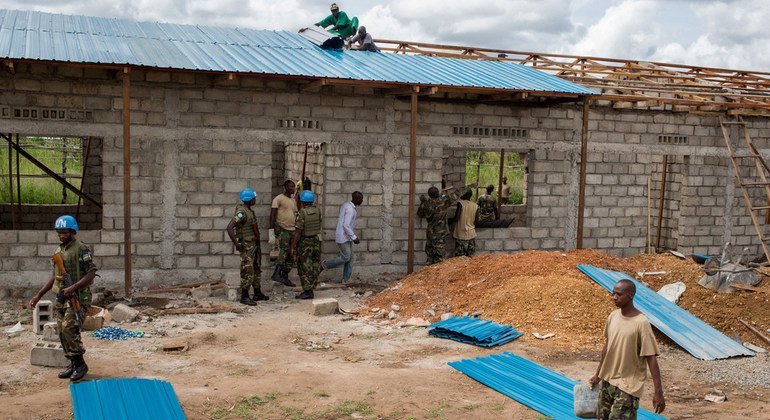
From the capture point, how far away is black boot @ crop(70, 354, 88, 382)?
727 cm

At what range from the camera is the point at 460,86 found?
467 inches

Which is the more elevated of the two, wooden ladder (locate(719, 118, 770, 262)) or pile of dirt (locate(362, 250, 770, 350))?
wooden ladder (locate(719, 118, 770, 262))

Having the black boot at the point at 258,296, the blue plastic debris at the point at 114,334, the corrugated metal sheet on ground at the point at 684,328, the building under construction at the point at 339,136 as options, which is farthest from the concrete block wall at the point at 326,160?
the corrugated metal sheet on ground at the point at 684,328

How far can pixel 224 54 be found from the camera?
11.9 m

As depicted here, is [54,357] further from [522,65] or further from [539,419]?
[522,65]

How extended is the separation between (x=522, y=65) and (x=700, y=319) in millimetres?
6838

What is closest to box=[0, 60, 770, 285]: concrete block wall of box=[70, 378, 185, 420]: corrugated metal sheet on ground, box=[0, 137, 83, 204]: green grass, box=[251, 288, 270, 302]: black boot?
box=[251, 288, 270, 302]: black boot

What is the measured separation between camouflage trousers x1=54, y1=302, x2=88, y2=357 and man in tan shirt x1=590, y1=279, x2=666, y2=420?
185 inches

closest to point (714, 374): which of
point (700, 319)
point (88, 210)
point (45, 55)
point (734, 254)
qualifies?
point (700, 319)

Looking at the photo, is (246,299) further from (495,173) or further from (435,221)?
(495,173)

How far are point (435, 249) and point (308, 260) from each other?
243cm

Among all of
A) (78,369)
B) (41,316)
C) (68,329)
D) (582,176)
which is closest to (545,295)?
(582,176)

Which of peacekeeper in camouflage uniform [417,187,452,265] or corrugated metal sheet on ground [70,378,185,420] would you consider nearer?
corrugated metal sheet on ground [70,378,185,420]

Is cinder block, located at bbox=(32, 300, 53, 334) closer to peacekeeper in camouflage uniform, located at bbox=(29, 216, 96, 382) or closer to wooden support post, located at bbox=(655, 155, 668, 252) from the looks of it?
peacekeeper in camouflage uniform, located at bbox=(29, 216, 96, 382)
